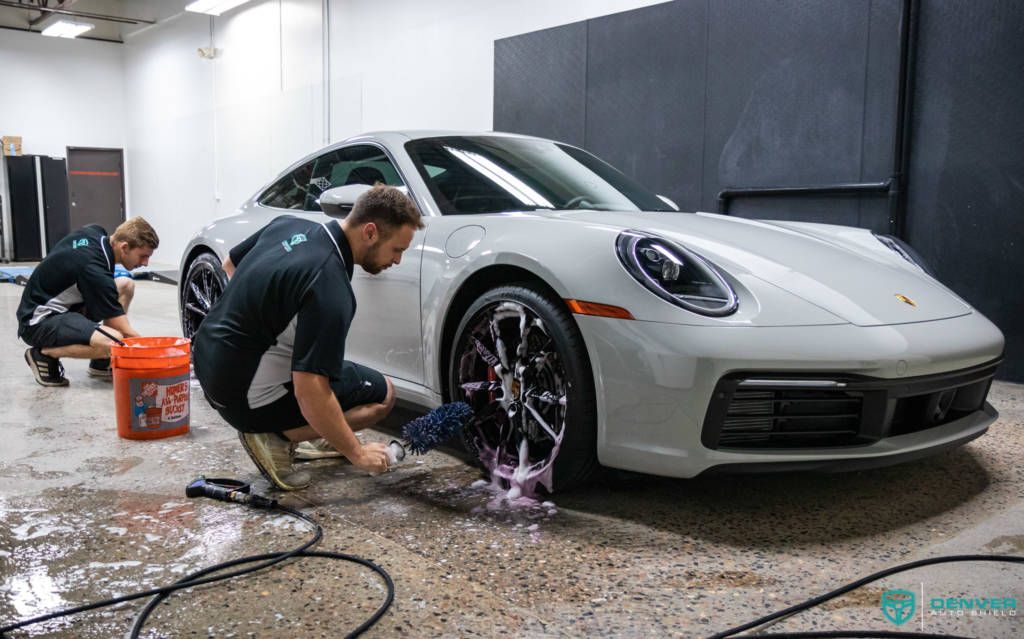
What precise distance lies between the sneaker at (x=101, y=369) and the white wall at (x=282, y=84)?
4364 mm

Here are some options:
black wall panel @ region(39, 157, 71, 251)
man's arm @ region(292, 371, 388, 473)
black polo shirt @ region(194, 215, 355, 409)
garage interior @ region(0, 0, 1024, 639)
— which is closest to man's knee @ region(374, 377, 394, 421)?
garage interior @ region(0, 0, 1024, 639)

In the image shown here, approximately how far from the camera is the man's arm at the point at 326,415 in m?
2.21

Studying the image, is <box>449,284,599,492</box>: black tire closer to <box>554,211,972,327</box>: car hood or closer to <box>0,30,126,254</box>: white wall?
<box>554,211,972,327</box>: car hood

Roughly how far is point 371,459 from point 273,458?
17.7 inches

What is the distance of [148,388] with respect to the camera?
3.15 metres

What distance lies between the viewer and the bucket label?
315 centimetres

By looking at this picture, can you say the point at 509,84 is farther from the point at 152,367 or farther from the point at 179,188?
the point at 179,188

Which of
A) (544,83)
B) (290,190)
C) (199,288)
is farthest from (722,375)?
(544,83)

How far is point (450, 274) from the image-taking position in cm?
267

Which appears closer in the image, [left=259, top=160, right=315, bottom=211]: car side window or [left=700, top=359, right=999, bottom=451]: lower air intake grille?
[left=700, top=359, right=999, bottom=451]: lower air intake grille

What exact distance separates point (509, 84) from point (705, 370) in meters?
5.50

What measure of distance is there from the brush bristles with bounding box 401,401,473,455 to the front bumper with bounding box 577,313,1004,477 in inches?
17.9

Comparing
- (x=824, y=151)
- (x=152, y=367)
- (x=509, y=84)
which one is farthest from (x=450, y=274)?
(x=509, y=84)

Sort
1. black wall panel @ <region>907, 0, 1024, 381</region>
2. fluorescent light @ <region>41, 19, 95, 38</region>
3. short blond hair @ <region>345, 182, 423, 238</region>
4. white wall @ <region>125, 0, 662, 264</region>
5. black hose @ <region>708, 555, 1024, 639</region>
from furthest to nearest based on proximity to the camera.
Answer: fluorescent light @ <region>41, 19, 95, 38</region> < white wall @ <region>125, 0, 662, 264</region> < black wall panel @ <region>907, 0, 1024, 381</region> < short blond hair @ <region>345, 182, 423, 238</region> < black hose @ <region>708, 555, 1024, 639</region>
